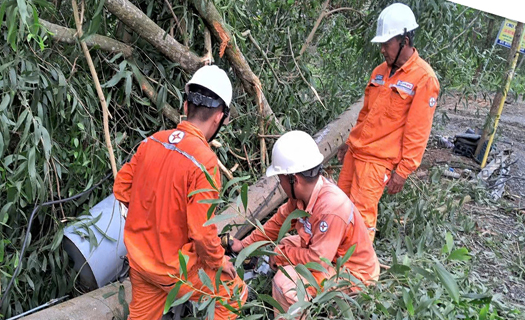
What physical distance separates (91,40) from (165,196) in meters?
1.59

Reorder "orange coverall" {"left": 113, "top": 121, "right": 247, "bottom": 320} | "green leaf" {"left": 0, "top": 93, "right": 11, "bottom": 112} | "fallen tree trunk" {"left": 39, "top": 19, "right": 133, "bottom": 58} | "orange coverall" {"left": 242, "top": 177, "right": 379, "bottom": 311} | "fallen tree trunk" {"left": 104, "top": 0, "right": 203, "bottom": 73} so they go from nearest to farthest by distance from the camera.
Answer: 1. "orange coverall" {"left": 113, "top": 121, "right": 247, "bottom": 320}
2. "orange coverall" {"left": 242, "top": 177, "right": 379, "bottom": 311}
3. "green leaf" {"left": 0, "top": 93, "right": 11, "bottom": 112}
4. "fallen tree trunk" {"left": 39, "top": 19, "right": 133, "bottom": 58}
5. "fallen tree trunk" {"left": 104, "top": 0, "right": 203, "bottom": 73}

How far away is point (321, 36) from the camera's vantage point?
5.98 meters

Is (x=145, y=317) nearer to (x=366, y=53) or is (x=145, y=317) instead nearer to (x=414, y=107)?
(x=414, y=107)

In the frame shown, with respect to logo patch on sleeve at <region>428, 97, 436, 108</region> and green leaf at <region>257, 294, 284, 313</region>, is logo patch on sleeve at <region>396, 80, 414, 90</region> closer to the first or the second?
logo patch on sleeve at <region>428, 97, 436, 108</region>

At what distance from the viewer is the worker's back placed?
2.36 meters

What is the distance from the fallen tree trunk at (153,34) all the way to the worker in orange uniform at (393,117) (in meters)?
1.45

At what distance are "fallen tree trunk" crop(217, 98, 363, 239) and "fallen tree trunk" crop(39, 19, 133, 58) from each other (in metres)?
→ 1.45

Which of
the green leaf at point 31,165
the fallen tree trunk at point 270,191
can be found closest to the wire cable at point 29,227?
the green leaf at point 31,165

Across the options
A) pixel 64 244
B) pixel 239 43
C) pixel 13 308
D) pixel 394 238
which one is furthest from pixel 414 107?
pixel 13 308

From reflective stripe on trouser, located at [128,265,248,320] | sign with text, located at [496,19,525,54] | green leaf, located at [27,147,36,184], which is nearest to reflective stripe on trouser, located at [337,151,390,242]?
reflective stripe on trouser, located at [128,265,248,320]

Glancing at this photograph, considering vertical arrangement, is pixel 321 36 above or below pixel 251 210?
above

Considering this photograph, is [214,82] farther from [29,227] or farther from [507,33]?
[507,33]

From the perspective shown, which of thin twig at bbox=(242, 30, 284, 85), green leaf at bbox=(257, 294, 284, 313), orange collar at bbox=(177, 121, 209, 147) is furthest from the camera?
thin twig at bbox=(242, 30, 284, 85)

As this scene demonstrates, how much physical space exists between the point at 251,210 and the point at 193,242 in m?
1.16
